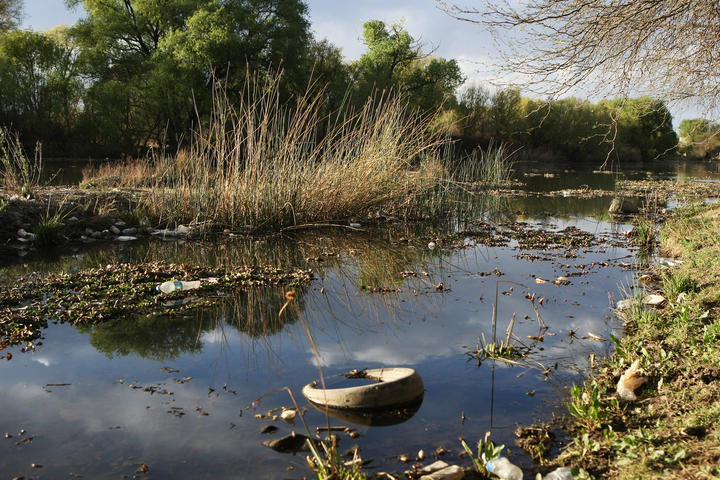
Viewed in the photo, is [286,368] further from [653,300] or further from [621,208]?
[621,208]

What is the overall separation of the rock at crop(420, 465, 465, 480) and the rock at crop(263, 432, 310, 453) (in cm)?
57

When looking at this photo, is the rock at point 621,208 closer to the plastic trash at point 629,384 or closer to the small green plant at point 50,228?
the plastic trash at point 629,384

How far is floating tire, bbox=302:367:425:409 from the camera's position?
2.58 metres

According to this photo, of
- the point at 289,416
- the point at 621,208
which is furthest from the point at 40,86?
the point at 289,416

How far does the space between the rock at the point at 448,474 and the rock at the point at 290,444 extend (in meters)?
0.57

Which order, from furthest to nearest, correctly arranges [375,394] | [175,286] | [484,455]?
[175,286] < [375,394] < [484,455]

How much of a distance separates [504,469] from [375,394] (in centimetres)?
78

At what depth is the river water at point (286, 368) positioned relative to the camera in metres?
2.25

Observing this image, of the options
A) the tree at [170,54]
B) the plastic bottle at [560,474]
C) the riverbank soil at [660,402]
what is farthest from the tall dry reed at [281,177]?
the tree at [170,54]

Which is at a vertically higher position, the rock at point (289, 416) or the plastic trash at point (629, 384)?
the plastic trash at point (629, 384)

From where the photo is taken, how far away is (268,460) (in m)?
2.17

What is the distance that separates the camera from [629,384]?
8.76 feet

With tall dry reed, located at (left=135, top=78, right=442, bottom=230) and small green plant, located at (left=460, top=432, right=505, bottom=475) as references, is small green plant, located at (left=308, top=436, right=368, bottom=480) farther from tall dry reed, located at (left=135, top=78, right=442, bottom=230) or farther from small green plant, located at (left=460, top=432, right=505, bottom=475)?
tall dry reed, located at (left=135, top=78, right=442, bottom=230)

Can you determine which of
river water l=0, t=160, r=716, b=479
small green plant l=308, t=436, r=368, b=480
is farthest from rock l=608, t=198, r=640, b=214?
small green plant l=308, t=436, r=368, b=480
